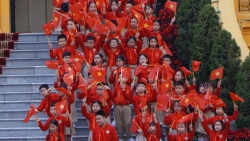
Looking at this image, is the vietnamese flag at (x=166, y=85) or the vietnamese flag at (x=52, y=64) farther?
the vietnamese flag at (x=52, y=64)

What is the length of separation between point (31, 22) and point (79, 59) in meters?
5.89

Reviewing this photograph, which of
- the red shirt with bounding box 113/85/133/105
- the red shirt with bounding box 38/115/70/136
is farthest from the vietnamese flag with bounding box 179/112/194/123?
the red shirt with bounding box 38/115/70/136

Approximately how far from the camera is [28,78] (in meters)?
15.6

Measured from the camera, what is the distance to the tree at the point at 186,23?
15820 mm

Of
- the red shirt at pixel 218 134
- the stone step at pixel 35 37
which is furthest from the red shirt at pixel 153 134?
the stone step at pixel 35 37

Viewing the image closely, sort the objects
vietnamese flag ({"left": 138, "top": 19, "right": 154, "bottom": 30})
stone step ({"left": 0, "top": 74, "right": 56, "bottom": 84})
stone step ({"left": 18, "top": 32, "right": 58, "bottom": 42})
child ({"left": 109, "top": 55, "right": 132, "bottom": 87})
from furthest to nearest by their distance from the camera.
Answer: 1. stone step ({"left": 18, "top": 32, "right": 58, "bottom": 42})
2. stone step ({"left": 0, "top": 74, "right": 56, "bottom": 84})
3. vietnamese flag ({"left": 138, "top": 19, "right": 154, "bottom": 30})
4. child ({"left": 109, "top": 55, "right": 132, "bottom": 87})

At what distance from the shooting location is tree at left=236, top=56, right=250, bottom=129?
13.9m

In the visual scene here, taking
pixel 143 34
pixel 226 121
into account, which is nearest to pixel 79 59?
pixel 143 34

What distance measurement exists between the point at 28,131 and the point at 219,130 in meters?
3.49

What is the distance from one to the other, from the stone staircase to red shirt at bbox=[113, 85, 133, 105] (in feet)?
2.76

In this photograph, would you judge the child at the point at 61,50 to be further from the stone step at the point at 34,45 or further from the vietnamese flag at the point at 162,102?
the vietnamese flag at the point at 162,102

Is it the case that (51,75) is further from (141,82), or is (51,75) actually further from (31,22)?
(31,22)

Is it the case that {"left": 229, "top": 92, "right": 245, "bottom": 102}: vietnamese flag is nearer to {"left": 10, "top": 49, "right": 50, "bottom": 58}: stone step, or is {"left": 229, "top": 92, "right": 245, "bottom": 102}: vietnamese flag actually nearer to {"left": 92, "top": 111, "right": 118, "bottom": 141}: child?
{"left": 92, "top": 111, "right": 118, "bottom": 141}: child

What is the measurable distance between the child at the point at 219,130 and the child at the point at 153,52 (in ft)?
6.53
